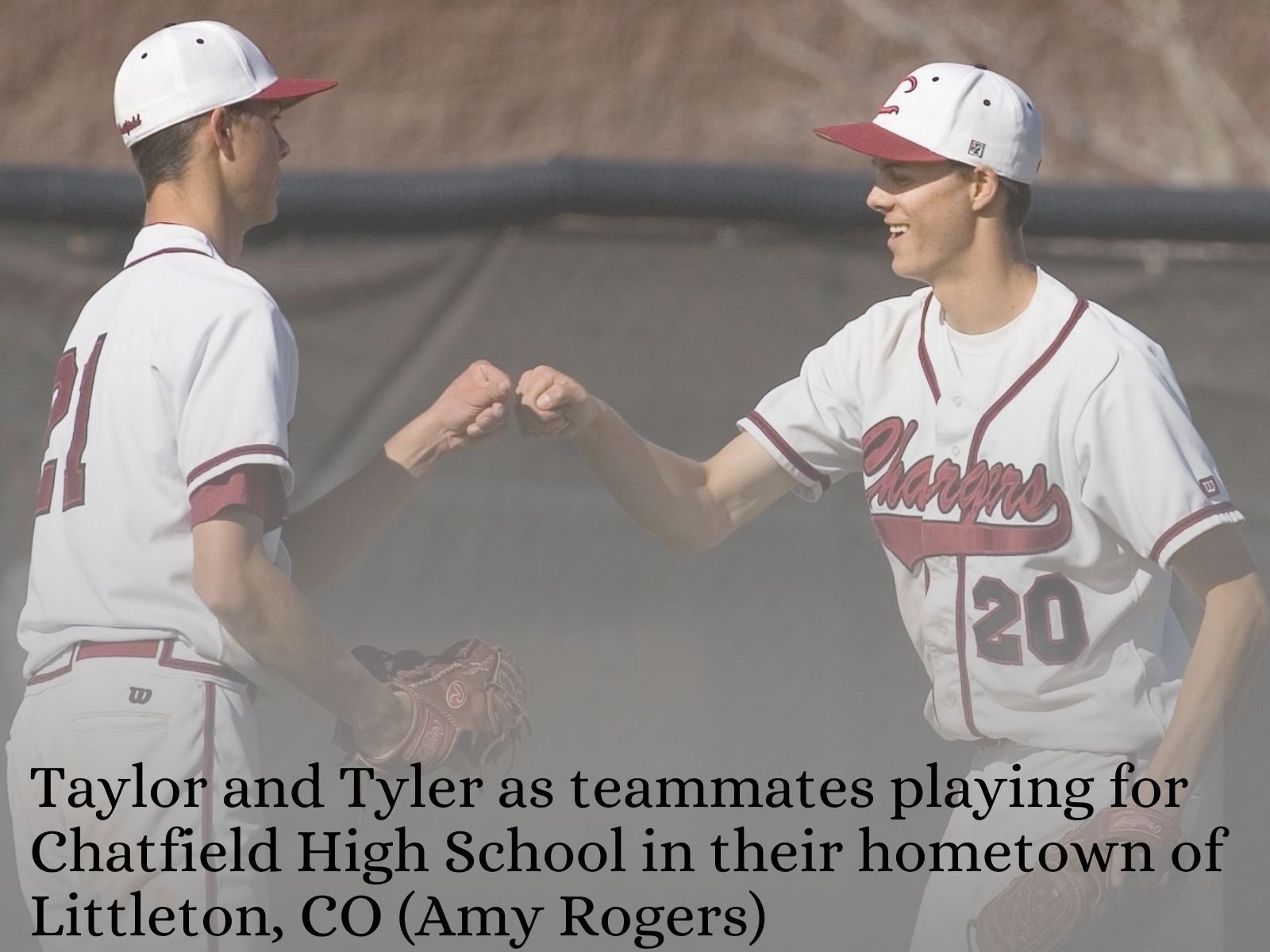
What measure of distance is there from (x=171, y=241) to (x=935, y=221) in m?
1.14

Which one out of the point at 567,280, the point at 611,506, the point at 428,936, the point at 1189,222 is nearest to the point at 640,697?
the point at 611,506

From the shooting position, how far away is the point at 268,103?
2.71 meters

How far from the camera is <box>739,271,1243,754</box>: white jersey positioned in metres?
2.63

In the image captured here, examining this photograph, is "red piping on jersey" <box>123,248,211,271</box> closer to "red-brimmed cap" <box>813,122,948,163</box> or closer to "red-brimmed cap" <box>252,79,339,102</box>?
"red-brimmed cap" <box>252,79,339,102</box>

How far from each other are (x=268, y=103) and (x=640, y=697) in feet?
4.36

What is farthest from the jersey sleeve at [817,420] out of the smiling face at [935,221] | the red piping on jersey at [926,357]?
the smiling face at [935,221]

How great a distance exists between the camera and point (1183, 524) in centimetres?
A: 258

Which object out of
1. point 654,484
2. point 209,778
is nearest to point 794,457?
point 654,484

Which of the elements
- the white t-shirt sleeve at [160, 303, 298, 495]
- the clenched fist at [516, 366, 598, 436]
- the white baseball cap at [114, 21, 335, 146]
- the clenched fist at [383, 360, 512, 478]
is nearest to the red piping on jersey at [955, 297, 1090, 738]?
the clenched fist at [516, 366, 598, 436]

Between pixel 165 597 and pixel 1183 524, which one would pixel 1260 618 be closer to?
pixel 1183 524

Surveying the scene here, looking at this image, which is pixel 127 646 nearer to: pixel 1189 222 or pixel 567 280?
pixel 567 280

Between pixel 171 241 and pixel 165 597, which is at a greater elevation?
pixel 171 241

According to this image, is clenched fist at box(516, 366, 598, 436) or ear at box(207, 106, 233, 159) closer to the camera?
ear at box(207, 106, 233, 159)

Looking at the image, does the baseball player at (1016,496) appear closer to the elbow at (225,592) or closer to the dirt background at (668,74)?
the elbow at (225,592)
